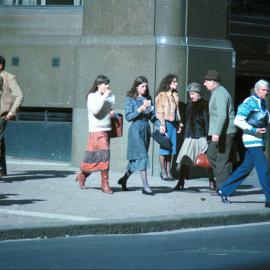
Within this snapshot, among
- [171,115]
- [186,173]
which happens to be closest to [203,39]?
[171,115]

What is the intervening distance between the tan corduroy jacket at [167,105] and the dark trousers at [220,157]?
2.03 m

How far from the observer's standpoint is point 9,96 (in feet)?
48.1

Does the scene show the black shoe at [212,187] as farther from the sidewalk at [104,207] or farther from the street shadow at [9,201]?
the street shadow at [9,201]

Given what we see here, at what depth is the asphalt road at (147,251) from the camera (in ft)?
27.9

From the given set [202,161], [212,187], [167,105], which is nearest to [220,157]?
[202,161]

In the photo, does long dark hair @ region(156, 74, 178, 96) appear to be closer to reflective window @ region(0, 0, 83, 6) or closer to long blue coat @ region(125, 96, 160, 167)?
long blue coat @ region(125, 96, 160, 167)

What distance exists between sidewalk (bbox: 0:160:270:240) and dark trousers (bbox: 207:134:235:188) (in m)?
0.39

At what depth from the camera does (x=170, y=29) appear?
1648 centimetres

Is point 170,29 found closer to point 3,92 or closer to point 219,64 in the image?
point 219,64

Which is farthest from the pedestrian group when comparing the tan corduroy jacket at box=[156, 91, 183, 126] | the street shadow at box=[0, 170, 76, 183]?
the tan corduroy jacket at box=[156, 91, 183, 126]

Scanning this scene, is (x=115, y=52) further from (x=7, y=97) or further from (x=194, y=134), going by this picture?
(x=194, y=134)

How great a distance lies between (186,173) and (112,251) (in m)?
5.27

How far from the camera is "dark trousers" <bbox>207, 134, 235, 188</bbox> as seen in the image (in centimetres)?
1381

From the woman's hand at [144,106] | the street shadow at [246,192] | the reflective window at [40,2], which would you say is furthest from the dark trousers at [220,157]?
the reflective window at [40,2]
